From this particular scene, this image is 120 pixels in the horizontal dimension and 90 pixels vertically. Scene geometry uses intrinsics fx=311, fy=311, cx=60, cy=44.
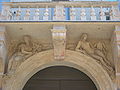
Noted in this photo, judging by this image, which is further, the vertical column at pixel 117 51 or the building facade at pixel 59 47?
the building facade at pixel 59 47

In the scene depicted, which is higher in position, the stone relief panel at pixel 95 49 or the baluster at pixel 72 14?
the baluster at pixel 72 14

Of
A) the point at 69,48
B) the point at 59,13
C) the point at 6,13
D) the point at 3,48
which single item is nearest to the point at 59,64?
the point at 69,48

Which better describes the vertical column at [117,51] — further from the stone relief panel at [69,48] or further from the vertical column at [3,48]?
the vertical column at [3,48]

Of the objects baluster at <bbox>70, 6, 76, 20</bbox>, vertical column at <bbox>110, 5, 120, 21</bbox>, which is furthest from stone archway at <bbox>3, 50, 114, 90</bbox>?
vertical column at <bbox>110, 5, 120, 21</bbox>

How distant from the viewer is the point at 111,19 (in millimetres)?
7707

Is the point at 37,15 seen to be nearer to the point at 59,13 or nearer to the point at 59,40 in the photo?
the point at 59,13

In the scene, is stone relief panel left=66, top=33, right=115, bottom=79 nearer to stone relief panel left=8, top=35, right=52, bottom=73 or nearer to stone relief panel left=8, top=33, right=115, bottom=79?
stone relief panel left=8, top=33, right=115, bottom=79

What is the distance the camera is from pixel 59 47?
7.70m

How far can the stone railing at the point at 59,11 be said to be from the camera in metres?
7.77

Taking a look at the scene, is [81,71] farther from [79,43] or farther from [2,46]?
[2,46]

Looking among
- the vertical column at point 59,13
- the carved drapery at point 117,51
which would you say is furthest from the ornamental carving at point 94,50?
the vertical column at point 59,13

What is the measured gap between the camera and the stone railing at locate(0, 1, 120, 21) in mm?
7766

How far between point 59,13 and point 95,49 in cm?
129

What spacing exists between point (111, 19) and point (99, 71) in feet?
4.33
